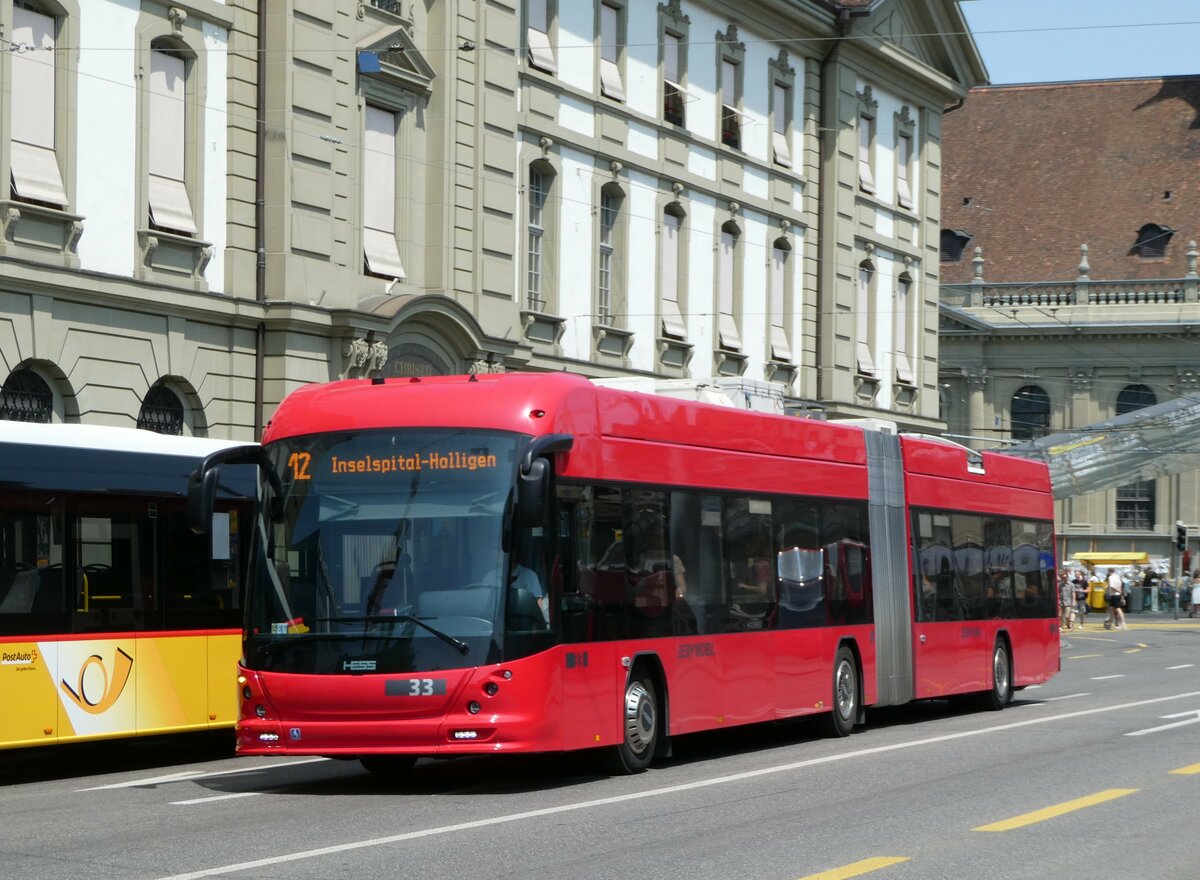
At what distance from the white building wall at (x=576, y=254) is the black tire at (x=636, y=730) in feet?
57.9

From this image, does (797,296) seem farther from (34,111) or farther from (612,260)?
(34,111)

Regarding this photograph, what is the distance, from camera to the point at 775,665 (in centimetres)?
1734

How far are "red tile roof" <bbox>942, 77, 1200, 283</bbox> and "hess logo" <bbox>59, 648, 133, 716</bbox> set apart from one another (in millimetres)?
68939

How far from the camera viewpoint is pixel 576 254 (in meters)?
32.9

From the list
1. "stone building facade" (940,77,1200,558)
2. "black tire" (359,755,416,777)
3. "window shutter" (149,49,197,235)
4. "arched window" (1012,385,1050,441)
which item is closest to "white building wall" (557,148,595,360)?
"window shutter" (149,49,197,235)

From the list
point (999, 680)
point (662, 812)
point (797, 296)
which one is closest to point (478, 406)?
point (662, 812)

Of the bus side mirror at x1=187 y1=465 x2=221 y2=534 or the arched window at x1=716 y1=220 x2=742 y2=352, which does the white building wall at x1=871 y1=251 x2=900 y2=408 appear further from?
the bus side mirror at x1=187 y1=465 x2=221 y2=534

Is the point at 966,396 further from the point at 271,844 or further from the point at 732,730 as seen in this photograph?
the point at 271,844

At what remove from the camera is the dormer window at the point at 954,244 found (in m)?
82.8

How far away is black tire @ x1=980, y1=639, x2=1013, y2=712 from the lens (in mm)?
23062

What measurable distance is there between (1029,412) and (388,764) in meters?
69.9

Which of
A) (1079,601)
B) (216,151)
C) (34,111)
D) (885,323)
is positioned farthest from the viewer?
(1079,601)

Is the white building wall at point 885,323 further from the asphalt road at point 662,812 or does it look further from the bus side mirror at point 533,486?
the bus side mirror at point 533,486

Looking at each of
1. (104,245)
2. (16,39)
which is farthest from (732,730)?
(16,39)
